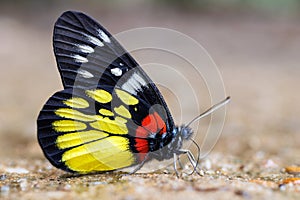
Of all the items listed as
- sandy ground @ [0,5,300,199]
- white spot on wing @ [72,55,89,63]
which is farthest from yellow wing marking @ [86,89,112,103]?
sandy ground @ [0,5,300,199]

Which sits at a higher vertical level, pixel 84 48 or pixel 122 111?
pixel 84 48

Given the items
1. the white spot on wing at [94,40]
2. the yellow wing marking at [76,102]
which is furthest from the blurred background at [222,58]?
the white spot on wing at [94,40]

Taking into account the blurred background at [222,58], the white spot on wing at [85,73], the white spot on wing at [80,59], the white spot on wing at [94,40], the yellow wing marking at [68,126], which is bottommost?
the yellow wing marking at [68,126]

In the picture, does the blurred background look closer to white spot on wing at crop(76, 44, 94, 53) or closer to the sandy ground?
the sandy ground

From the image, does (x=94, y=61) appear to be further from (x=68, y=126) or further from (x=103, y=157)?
(x=103, y=157)

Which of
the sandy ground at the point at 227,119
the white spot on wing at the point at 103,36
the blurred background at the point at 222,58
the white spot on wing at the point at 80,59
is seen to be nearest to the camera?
the sandy ground at the point at 227,119

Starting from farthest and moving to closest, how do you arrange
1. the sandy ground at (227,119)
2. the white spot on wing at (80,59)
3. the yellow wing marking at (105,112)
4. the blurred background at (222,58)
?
the blurred background at (222,58), the yellow wing marking at (105,112), the white spot on wing at (80,59), the sandy ground at (227,119)

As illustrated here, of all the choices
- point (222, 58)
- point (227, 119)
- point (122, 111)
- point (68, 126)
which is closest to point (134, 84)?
point (122, 111)

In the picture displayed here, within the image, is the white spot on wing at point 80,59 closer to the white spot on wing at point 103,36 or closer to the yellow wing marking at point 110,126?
the white spot on wing at point 103,36
